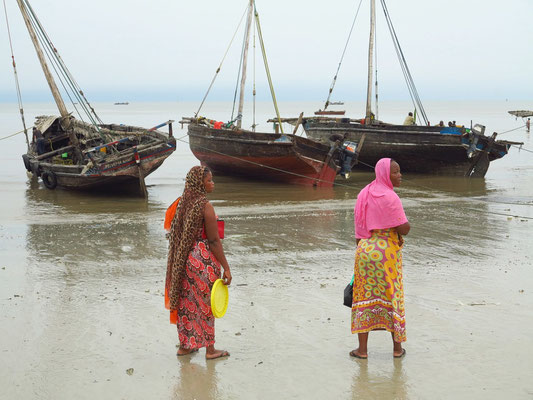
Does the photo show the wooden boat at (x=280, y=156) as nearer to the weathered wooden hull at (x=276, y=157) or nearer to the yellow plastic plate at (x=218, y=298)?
the weathered wooden hull at (x=276, y=157)

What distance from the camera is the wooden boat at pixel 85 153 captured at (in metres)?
14.4

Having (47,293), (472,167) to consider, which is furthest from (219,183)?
(47,293)

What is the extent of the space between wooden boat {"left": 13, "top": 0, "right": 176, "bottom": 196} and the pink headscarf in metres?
10.5

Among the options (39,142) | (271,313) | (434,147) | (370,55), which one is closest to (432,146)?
(434,147)

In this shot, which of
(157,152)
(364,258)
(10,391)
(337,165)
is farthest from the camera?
(337,165)

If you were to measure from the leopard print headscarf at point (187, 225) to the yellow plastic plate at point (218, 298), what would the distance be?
0.26 m

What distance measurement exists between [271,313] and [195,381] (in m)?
1.48

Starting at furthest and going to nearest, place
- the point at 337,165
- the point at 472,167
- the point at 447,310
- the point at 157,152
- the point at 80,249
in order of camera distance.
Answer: the point at 472,167, the point at 337,165, the point at 157,152, the point at 80,249, the point at 447,310

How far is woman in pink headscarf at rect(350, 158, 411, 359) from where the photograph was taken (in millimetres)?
4371

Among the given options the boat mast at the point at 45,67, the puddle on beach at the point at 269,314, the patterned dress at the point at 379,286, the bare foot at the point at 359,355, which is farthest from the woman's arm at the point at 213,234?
the boat mast at the point at 45,67

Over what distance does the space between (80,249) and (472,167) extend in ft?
→ 44.5

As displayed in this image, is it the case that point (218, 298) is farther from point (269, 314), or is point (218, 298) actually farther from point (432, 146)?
point (432, 146)

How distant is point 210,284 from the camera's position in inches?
176

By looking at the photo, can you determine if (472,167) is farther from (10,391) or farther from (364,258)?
(10,391)
